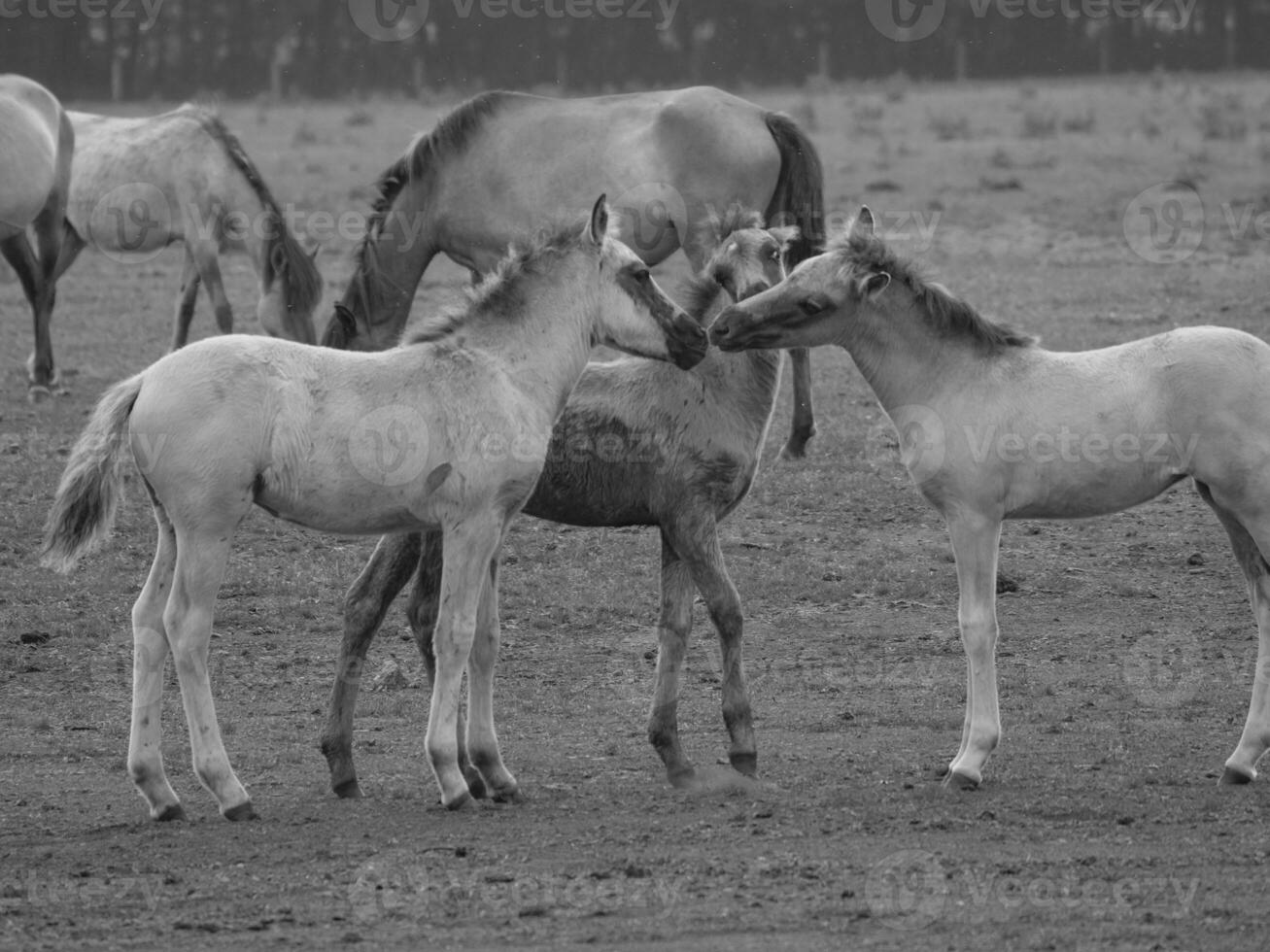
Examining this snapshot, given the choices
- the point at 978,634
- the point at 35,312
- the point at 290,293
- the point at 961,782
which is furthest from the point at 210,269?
the point at 961,782

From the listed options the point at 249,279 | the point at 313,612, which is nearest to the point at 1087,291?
the point at 249,279

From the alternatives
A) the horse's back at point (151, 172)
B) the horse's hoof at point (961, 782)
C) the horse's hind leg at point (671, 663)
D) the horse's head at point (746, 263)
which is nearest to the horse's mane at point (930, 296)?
the horse's head at point (746, 263)

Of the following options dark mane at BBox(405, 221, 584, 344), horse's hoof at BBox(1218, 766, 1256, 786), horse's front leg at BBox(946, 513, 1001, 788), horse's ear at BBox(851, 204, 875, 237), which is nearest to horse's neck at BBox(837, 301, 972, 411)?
horse's ear at BBox(851, 204, 875, 237)

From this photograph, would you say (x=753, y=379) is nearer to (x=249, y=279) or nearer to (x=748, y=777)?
(x=748, y=777)

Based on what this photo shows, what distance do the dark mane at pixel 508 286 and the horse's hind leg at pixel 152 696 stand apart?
1268 millimetres

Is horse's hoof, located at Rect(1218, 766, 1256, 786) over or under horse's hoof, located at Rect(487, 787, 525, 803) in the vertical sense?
under

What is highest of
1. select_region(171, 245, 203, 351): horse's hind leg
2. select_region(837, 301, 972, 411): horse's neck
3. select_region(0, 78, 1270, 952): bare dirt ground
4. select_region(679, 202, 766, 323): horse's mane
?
select_region(679, 202, 766, 323): horse's mane

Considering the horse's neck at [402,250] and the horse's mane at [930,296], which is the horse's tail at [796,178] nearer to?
the horse's neck at [402,250]

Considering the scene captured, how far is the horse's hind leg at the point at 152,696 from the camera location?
6.76 metres

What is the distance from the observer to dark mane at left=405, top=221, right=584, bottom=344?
7398 millimetres

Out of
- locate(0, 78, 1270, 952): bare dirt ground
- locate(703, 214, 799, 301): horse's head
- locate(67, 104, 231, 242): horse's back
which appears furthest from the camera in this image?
locate(67, 104, 231, 242): horse's back

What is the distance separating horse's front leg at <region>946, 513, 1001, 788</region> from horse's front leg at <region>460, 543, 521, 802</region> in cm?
166

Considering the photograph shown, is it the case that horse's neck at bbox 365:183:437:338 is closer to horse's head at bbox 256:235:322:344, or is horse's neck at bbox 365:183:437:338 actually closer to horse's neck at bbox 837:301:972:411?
horse's head at bbox 256:235:322:344

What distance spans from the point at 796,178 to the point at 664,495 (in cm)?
563
